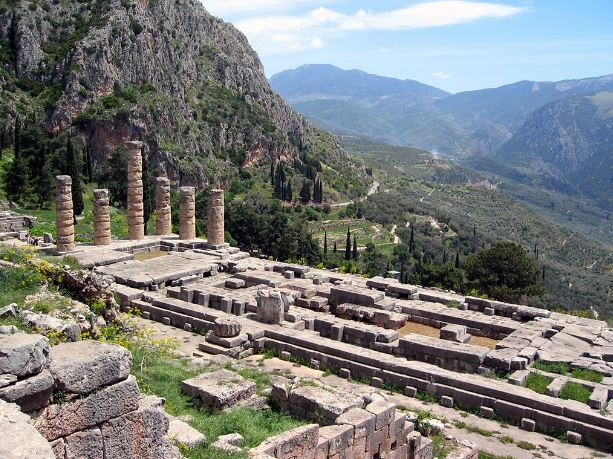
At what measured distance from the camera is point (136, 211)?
1303 inches

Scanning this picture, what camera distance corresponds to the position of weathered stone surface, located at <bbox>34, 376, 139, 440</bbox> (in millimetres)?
7062

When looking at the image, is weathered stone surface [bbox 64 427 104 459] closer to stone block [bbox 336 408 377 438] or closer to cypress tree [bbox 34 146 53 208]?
stone block [bbox 336 408 377 438]

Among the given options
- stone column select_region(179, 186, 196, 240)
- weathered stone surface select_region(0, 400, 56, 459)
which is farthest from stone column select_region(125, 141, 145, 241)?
weathered stone surface select_region(0, 400, 56, 459)

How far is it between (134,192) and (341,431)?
24.0 meters

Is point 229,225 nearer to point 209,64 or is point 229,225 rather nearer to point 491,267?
point 491,267

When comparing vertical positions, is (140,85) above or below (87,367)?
above

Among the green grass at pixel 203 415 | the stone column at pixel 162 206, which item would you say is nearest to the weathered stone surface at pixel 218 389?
the green grass at pixel 203 415

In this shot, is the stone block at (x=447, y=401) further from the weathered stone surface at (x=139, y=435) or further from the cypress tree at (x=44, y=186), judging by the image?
the cypress tree at (x=44, y=186)

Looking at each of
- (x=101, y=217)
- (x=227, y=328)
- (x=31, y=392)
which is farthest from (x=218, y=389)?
(x=101, y=217)

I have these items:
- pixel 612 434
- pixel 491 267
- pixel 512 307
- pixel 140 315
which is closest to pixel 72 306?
pixel 140 315

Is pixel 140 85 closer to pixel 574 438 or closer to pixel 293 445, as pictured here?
pixel 574 438

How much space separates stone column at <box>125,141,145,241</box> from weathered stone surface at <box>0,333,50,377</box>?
26.7 meters

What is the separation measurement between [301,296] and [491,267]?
64.0ft

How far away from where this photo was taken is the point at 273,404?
1438cm
